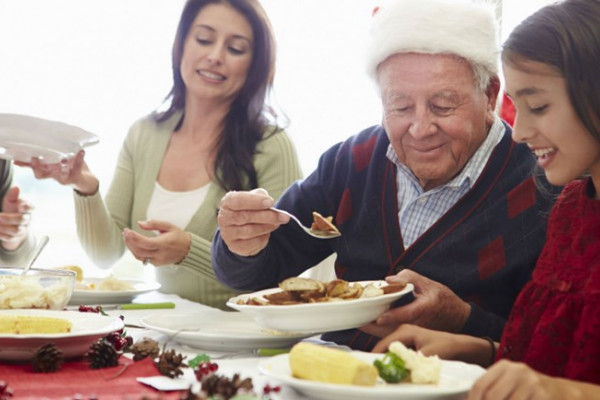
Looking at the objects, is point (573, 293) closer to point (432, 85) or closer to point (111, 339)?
point (432, 85)

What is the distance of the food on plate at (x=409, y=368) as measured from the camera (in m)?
1.02

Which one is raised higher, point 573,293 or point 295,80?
point 295,80

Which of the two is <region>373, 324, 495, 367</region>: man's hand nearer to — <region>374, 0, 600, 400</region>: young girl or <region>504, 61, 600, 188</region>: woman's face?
<region>374, 0, 600, 400</region>: young girl

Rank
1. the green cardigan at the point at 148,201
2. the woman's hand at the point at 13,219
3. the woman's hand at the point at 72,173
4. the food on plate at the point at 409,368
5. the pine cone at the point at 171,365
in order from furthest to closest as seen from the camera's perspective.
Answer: the green cardigan at the point at 148,201
the woman's hand at the point at 13,219
the woman's hand at the point at 72,173
the pine cone at the point at 171,365
the food on plate at the point at 409,368

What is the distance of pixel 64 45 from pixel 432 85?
290cm

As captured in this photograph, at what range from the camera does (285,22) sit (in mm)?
3945

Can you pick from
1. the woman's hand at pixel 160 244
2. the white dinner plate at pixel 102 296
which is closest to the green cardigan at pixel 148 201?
the woman's hand at pixel 160 244

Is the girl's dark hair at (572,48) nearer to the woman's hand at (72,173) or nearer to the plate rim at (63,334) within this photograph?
the plate rim at (63,334)

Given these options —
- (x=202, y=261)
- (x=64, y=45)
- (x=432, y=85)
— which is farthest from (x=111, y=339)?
(x=64, y=45)

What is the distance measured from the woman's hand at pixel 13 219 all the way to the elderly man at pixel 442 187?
1.04 meters

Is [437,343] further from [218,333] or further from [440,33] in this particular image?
[440,33]

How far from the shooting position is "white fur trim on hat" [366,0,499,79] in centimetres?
170

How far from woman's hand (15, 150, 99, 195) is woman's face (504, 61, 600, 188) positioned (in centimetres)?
150

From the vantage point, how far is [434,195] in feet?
5.89
